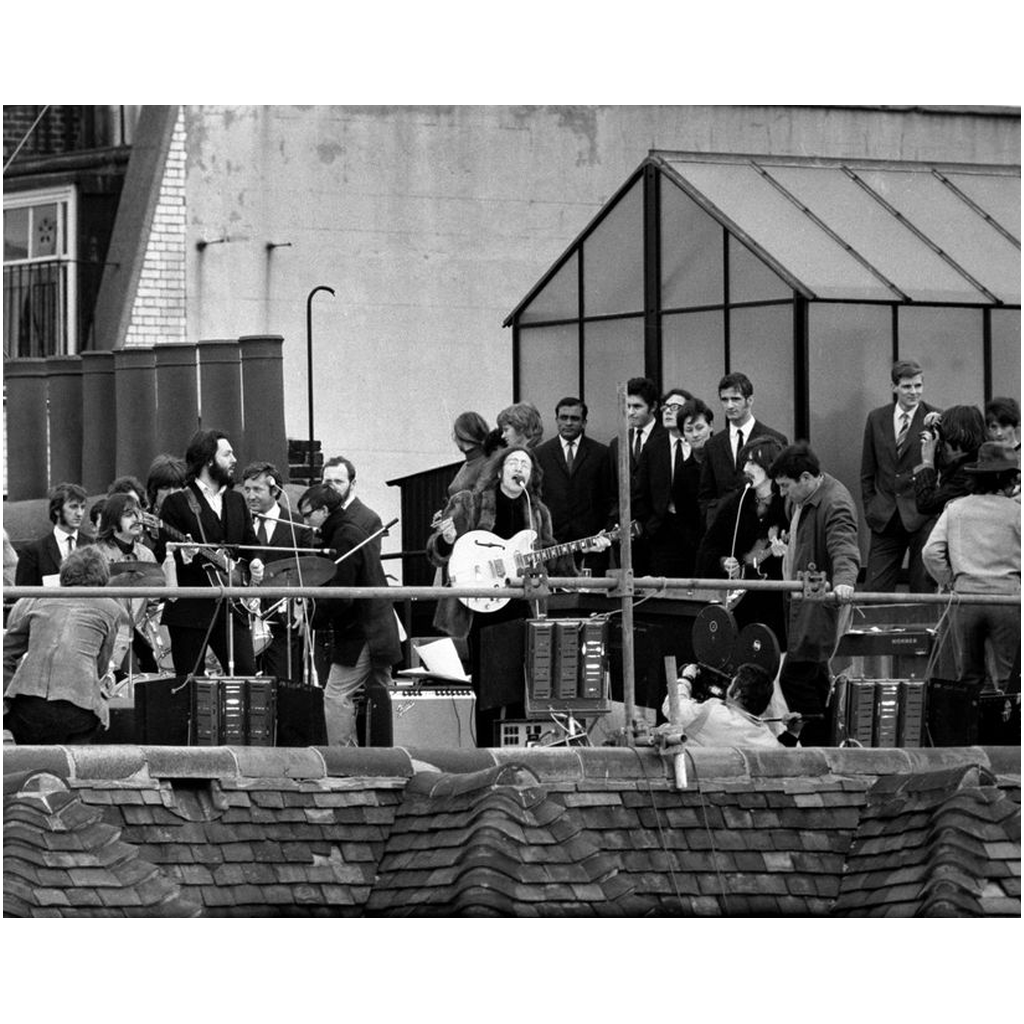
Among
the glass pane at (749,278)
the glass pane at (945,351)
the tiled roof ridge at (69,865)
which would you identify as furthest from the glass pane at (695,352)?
the tiled roof ridge at (69,865)

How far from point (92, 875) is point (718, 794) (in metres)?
3.37

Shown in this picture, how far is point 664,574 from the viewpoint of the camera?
1576 cm

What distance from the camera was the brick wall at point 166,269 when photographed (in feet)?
91.5

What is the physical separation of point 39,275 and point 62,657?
1682cm

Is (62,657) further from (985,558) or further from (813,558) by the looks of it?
(985,558)

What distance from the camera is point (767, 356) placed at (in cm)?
1994

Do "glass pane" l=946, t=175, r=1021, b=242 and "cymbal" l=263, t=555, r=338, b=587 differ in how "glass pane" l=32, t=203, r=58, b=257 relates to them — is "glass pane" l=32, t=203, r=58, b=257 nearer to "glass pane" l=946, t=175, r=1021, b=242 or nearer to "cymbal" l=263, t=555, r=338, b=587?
"glass pane" l=946, t=175, r=1021, b=242

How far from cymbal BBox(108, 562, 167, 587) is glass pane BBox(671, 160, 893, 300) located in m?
6.87

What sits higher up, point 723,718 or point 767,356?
point 767,356

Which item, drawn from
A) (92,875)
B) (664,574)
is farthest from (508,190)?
(92,875)

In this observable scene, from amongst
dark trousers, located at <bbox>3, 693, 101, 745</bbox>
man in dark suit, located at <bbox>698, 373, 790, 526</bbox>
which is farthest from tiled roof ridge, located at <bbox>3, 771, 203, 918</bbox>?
man in dark suit, located at <bbox>698, 373, 790, 526</bbox>

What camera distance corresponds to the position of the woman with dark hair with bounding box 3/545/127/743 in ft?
44.4

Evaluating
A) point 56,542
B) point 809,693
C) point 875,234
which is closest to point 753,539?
point 809,693

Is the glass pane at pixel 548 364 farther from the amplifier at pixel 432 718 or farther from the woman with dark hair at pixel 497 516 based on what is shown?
the woman with dark hair at pixel 497 516
